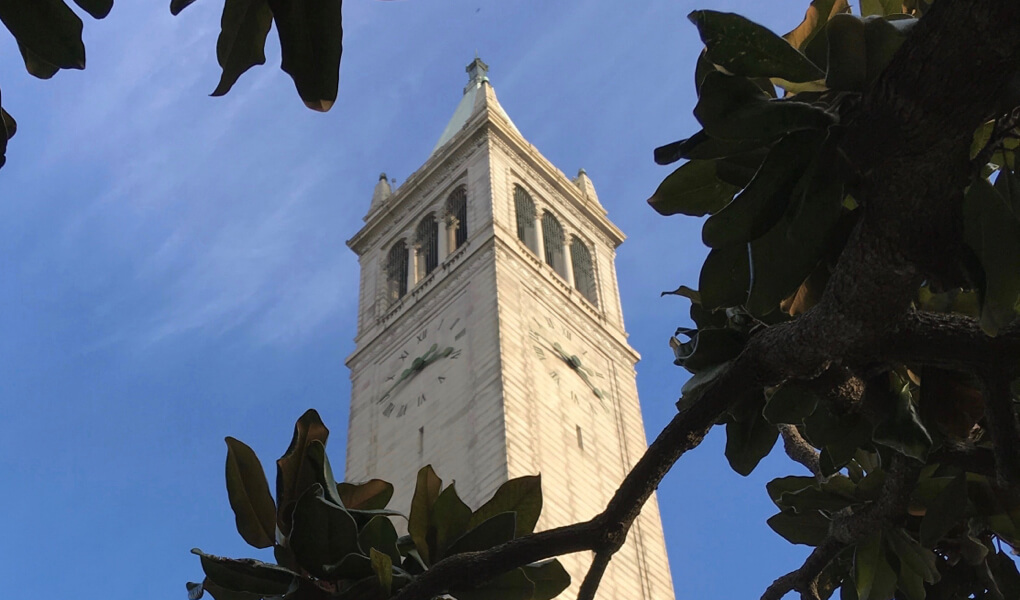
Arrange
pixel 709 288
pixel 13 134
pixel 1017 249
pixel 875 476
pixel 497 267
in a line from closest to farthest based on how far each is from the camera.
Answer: pixel 1017 249 → pixel 709 288 → pixel 13 134 → pixel 875 476 → pixel 497 267

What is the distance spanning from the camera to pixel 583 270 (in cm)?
3170

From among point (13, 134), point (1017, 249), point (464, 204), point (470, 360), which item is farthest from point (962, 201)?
point (464, 204)

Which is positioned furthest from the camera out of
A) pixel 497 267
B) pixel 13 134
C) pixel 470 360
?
pixel 497 267

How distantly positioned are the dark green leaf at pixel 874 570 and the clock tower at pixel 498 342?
17.3 metres

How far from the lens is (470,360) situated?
2494 centimetres

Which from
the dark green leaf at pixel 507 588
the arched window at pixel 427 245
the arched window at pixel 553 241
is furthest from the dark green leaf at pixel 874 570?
the arched window at pixel 553 241

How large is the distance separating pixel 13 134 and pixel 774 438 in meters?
1.62

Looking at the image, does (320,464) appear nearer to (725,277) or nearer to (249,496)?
(249,496)

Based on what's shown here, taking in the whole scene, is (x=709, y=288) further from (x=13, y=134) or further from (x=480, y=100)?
(x=480, y=100)

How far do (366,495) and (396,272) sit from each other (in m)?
29.3

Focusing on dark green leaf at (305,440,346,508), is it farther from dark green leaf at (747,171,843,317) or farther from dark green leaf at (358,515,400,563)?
dark green leaf at (747,171,843,317)

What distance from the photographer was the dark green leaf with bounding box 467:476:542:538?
7.06 ft

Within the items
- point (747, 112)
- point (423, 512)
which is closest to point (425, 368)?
point (423, 512)

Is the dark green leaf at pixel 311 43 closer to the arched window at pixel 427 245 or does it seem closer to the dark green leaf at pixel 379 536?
the dark green leaf at pixel 379 536
